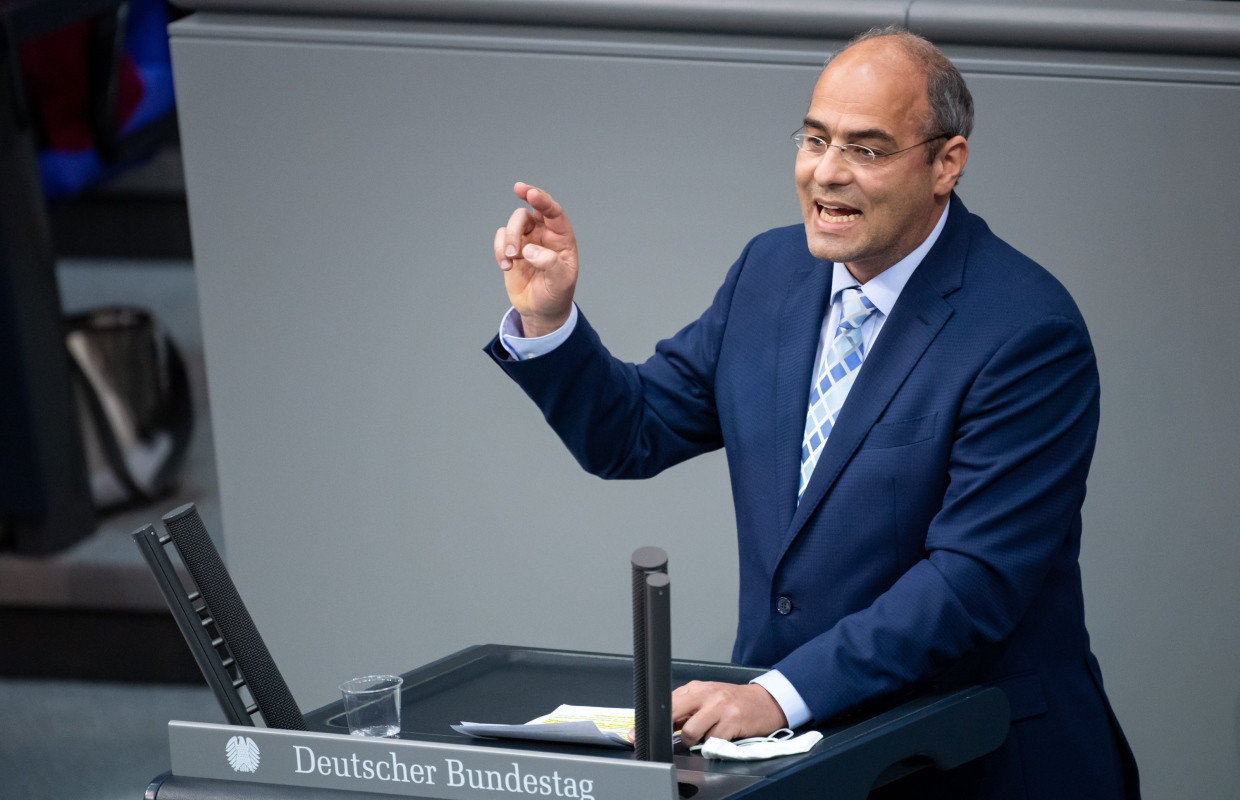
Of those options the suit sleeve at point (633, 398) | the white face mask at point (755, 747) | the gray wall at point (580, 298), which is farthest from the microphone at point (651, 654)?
the gray wall at point (580, 298)

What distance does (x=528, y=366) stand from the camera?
6.61 feet

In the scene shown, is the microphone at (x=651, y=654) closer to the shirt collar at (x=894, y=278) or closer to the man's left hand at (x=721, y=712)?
the man's left hand at (x=721, y=712)

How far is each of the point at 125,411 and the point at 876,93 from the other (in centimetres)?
375

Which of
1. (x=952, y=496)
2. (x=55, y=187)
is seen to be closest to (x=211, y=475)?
(x=55, y=187)

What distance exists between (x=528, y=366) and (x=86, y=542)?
10.3ft

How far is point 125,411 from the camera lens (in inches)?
200

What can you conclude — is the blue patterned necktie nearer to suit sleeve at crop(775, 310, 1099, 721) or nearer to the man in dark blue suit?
the man in dark blue suit

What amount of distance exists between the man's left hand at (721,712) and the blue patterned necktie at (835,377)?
0.36 m

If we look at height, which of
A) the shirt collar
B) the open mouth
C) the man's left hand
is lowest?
the man's left hand

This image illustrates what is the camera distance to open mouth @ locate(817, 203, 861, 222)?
74.8 inches

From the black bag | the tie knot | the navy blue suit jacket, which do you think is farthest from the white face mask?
the black bag

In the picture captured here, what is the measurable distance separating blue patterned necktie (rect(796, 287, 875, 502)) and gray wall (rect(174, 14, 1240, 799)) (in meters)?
0.80

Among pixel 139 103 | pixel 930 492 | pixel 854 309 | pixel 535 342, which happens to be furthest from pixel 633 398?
pixel 139 103

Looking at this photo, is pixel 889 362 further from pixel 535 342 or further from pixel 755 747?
pixel 755 747
